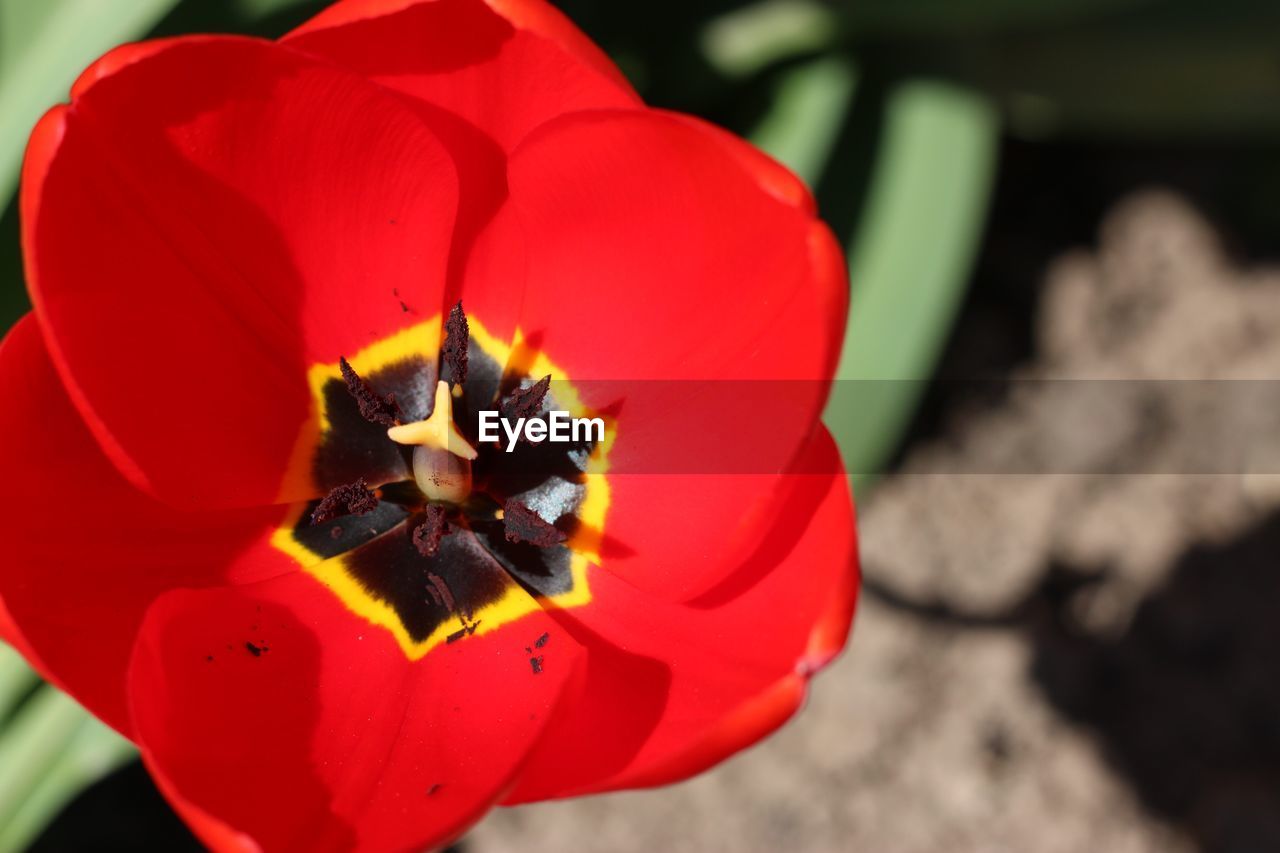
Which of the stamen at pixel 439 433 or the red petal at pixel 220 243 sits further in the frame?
the stamen at pixel 439 433

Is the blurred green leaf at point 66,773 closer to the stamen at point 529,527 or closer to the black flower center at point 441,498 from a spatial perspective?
the black flower center at point 441,498

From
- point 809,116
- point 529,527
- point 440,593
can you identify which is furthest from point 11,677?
point 809,116

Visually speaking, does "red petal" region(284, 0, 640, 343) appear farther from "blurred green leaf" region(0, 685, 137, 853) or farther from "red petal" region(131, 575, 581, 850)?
"blurred green leaf" region(0, 685, 137, 853)

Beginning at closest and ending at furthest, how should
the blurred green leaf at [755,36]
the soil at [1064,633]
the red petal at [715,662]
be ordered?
the red petal at [715,662]
the blurred green leaf at [755,36]
the soil at [1064,633]

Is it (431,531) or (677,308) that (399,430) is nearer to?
(431,531)

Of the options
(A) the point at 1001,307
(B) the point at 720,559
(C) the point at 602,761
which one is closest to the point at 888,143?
(A) the point at 1001,307

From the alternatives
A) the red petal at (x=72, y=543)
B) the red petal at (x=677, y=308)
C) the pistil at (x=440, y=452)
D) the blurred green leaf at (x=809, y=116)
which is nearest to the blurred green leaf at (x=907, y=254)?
the blurred green leaf at (x=809, y=116)
